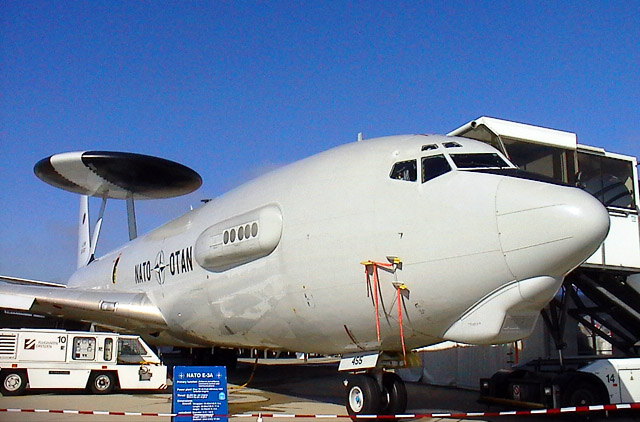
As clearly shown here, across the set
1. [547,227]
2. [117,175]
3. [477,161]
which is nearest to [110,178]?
[117,175]

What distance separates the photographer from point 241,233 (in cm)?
1180

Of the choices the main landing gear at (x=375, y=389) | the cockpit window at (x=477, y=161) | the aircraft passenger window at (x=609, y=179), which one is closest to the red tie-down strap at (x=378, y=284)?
the main landing gear at (x=375, y=389)

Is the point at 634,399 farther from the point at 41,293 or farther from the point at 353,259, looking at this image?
the point at 41,293

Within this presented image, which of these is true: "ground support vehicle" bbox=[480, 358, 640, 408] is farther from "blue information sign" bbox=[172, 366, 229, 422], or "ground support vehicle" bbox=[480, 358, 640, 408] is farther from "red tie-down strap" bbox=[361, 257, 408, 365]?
"blue information sign" bbox=[172, 366, 229, 422]

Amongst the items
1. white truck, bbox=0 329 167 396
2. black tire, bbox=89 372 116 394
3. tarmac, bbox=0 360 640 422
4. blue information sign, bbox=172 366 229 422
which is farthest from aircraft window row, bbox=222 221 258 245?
black tire, bbox=89 372 116 394

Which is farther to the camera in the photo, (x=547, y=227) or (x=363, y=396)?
(x=363, y=396)

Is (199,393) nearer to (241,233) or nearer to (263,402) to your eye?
(241,233)

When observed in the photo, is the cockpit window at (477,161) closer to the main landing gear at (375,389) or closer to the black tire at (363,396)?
the main landing gear at (375,389)

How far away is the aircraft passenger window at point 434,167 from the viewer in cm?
979

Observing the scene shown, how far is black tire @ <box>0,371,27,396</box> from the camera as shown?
1514cm

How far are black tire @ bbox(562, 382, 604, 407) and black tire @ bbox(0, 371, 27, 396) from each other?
12.4 metres

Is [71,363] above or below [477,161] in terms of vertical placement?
below

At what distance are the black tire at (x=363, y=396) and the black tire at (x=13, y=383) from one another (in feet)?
30.4

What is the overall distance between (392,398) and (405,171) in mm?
3724
